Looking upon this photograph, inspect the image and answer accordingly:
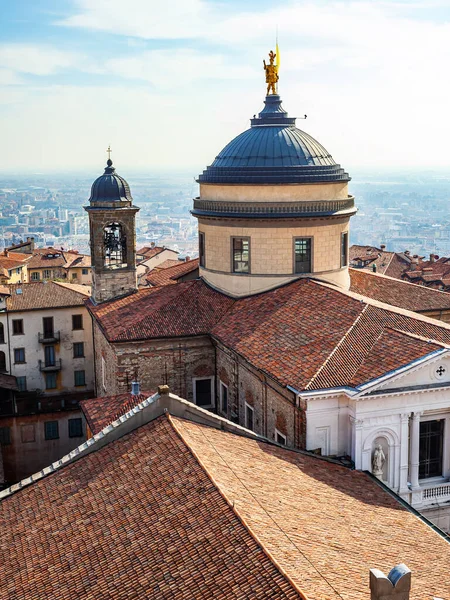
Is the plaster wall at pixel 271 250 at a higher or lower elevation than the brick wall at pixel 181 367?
higher

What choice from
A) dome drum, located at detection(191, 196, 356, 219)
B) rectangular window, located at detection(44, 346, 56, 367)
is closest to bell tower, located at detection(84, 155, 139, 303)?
dome drum, located at detection(191, 196, 356, 219)

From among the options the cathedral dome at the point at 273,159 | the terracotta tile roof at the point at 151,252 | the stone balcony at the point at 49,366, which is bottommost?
the stone balcony at the point at 49,366

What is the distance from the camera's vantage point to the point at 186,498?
15.6 metres

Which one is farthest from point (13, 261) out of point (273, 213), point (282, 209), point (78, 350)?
point (282, 209)

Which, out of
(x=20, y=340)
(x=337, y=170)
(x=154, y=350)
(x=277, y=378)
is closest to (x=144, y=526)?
(x=277, y=378)

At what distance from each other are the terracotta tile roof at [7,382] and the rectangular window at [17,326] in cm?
258

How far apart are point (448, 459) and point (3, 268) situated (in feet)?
184

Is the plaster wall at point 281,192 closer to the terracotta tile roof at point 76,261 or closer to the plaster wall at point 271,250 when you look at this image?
the plaster wall at point 271,250

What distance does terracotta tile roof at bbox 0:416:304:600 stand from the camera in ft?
43.1

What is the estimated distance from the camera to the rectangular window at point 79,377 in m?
46.8

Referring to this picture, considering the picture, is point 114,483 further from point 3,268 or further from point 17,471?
point 3,268

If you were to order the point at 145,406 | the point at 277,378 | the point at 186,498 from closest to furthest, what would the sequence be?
the point at 186,498
the point at 145,406
the point at 277,378

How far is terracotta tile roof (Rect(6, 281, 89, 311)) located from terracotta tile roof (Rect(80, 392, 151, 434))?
20373 mm

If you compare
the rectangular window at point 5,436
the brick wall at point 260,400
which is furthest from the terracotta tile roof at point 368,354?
the rectangular window at point 5,436
